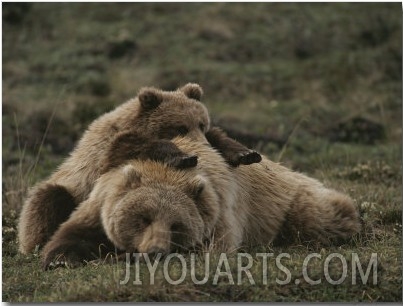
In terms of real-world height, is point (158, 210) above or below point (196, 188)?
below

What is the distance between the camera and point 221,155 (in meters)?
6.80

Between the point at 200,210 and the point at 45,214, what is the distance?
5.30 feet

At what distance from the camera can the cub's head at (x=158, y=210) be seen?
5539mm

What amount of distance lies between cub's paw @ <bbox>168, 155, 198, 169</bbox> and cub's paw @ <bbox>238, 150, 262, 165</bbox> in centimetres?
69

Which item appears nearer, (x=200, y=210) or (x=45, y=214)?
(x=200, y=210)

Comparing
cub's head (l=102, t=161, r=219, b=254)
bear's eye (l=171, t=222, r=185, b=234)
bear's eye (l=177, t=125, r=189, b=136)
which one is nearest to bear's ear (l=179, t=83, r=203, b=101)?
bear's eye (l=177, t=125, r=189, b=136)

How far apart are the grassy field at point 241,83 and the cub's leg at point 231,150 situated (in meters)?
0.79

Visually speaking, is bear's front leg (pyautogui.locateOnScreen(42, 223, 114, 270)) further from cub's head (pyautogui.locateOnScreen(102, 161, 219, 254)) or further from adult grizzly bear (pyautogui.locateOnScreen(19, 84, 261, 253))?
adult grizzly bear (pyautogui.locateOnScreen(19, 84, 261, 253))

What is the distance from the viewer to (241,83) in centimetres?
1473

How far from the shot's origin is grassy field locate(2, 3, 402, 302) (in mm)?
8578

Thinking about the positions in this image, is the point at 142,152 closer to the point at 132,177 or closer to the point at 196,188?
the point at 132,177

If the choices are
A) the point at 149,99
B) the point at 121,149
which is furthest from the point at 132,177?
the point at 149,99

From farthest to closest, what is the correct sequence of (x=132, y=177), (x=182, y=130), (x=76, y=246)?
(x=182, y=130) < (x=76, y=246) < (x=132, y=177)

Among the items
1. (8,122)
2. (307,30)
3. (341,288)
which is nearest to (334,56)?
(307,30)
